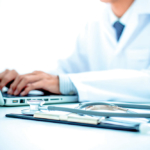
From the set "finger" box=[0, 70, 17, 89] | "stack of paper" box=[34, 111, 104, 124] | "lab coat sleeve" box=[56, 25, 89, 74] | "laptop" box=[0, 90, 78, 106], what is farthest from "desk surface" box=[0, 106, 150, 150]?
"lab coat sleeve" box=[56, 25, 89, 74]

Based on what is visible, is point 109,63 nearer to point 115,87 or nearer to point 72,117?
point 115,87

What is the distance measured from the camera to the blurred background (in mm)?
1750

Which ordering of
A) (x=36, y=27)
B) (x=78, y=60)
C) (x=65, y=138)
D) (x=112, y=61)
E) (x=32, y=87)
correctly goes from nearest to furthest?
1. (x=65, y=138)
2. (x=32, y=87)
3. (x=112, y=61)
4. (x=78, y=60)
5. (x=36, y=27)

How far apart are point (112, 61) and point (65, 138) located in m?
0.99

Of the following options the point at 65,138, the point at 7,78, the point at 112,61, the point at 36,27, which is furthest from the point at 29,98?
the point at 36,27

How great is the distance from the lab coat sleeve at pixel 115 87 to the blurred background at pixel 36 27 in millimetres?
1004

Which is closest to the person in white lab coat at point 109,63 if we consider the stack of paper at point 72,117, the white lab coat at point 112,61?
the white lab coat at point 112,61

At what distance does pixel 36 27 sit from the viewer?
178cm

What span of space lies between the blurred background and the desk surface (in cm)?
143

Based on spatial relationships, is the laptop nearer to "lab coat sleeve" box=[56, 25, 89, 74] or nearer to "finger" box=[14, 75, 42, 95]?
"finger" box=[14, 75, 42, 95]

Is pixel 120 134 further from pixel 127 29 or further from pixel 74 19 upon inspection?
pixel 74 19

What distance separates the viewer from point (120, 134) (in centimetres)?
30

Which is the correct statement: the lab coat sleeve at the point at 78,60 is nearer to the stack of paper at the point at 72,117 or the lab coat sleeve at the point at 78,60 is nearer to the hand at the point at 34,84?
the hand at the point at 34,84

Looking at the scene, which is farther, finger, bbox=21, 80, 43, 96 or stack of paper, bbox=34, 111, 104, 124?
finger, bbox=21, 80, 43, 96
